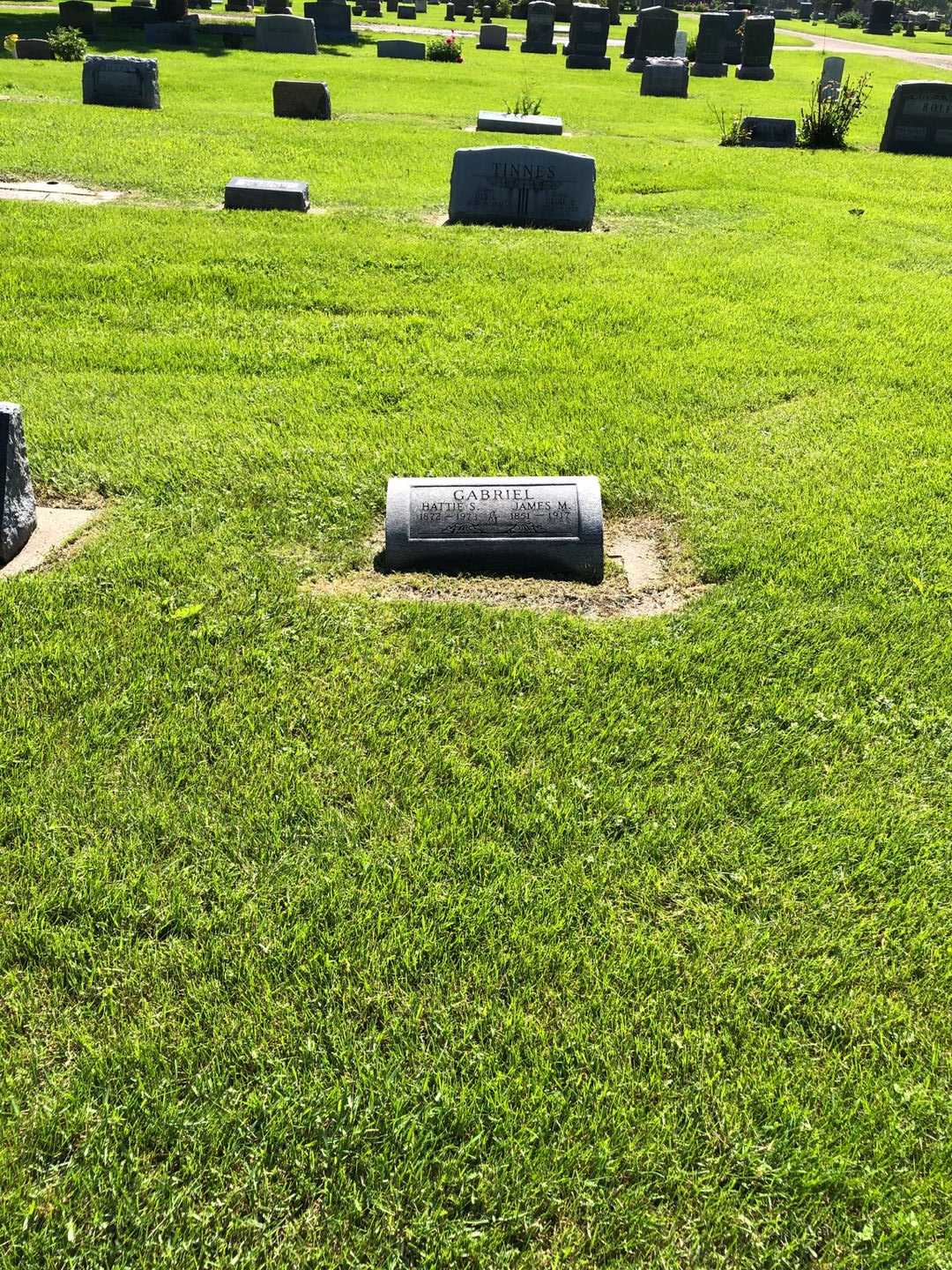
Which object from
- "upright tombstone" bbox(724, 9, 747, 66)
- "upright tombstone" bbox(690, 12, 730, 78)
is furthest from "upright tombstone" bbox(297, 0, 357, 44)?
"upright tombstone" bbox(724, 9, 747, 66)

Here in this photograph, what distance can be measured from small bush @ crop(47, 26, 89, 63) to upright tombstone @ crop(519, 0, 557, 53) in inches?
630

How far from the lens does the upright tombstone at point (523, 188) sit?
36.7 ft

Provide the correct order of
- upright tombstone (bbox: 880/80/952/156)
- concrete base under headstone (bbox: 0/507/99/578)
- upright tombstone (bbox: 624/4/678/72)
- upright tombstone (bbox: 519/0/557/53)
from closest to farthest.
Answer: concrete base under headstone (bbox: 0/507/99/578)
upright tombstone (bbox: 880/80/952/156)
upright tombstone (bbox: 624/4/678/72)
upright tombstone (bbox: 519/0/557/53)

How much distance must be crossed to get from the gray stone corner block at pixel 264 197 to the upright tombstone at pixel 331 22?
74.6 feet

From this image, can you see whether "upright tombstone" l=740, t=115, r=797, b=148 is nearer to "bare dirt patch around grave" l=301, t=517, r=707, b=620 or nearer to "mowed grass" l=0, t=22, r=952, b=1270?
"mowed grass" l=0, t=22, r=952, b=1270

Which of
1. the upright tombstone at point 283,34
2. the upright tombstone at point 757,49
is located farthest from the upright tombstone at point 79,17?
the upright tombstone at point 757,49

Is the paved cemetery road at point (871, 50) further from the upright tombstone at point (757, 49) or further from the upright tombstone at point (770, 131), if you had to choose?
the upright tombstone at point (770, 131)

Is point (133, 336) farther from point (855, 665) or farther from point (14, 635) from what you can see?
point (855, 665)

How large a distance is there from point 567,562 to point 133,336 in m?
4.78

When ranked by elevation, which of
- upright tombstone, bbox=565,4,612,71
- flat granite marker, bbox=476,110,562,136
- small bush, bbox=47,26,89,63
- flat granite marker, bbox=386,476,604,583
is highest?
upright tombstone, bbox=565,4,612,71

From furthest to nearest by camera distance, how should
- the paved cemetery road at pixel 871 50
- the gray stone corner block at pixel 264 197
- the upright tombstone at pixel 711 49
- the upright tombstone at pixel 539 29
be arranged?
the paved cemetery road at pixel 871 50 < the upright tombstone at pixel 539 29 < the upright tombstone at pixel 711 49 < the gray stone corner block at pixel 264 197

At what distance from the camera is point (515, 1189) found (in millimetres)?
2457

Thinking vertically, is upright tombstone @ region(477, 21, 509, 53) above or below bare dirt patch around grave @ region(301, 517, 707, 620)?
above

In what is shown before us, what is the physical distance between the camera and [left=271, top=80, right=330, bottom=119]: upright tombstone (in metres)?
17.0
